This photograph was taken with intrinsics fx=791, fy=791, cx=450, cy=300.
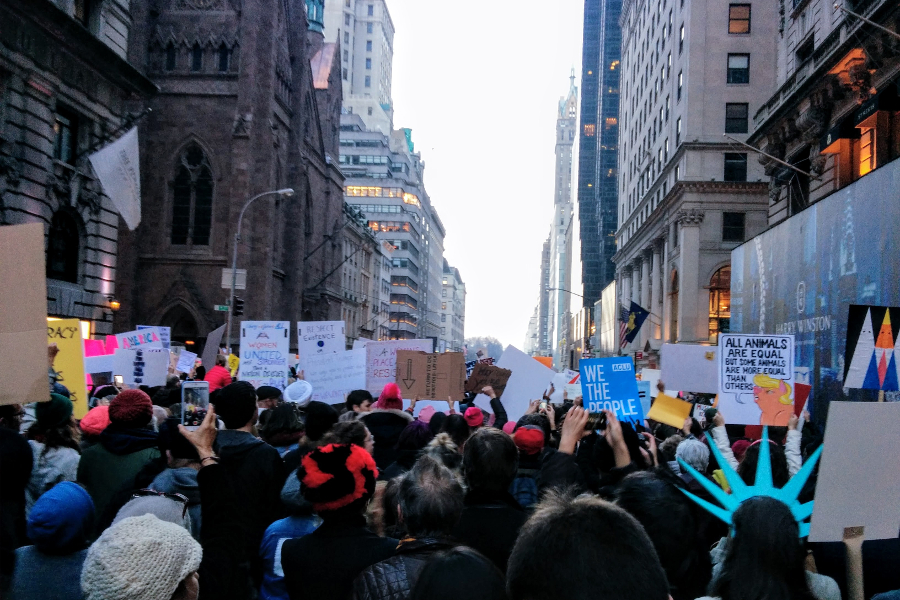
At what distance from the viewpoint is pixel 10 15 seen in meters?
20.1

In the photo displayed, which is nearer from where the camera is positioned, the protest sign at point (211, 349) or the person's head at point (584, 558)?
the person's head at point (584, 558)

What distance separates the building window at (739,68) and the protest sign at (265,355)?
42320mm

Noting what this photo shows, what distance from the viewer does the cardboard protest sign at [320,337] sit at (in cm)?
1269

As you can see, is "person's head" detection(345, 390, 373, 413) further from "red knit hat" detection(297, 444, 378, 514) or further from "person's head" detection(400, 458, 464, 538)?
"person's head" detection(400, 458, 464, 538)

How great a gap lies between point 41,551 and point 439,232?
6244 inches

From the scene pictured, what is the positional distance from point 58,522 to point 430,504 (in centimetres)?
174

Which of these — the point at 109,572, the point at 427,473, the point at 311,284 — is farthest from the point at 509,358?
the point at 311,284

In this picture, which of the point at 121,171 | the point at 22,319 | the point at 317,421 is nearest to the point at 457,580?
the point at 22,319

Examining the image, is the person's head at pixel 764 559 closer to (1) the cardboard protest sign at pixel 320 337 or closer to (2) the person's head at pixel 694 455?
(2) the person's head at pixel 694 455

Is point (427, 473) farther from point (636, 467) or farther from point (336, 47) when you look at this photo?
point (336, 47)

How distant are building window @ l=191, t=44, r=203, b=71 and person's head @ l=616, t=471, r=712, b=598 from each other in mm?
40720

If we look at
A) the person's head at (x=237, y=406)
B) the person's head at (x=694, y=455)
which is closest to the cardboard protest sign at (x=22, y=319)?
the person's head at (x=237, y=406)

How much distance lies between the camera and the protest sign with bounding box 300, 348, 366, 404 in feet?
35.8

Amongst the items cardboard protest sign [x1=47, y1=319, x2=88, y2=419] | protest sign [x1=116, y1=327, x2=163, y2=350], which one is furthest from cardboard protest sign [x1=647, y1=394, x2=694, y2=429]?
protest sign [x1=116, y1=327, x2=163, y2=350]
